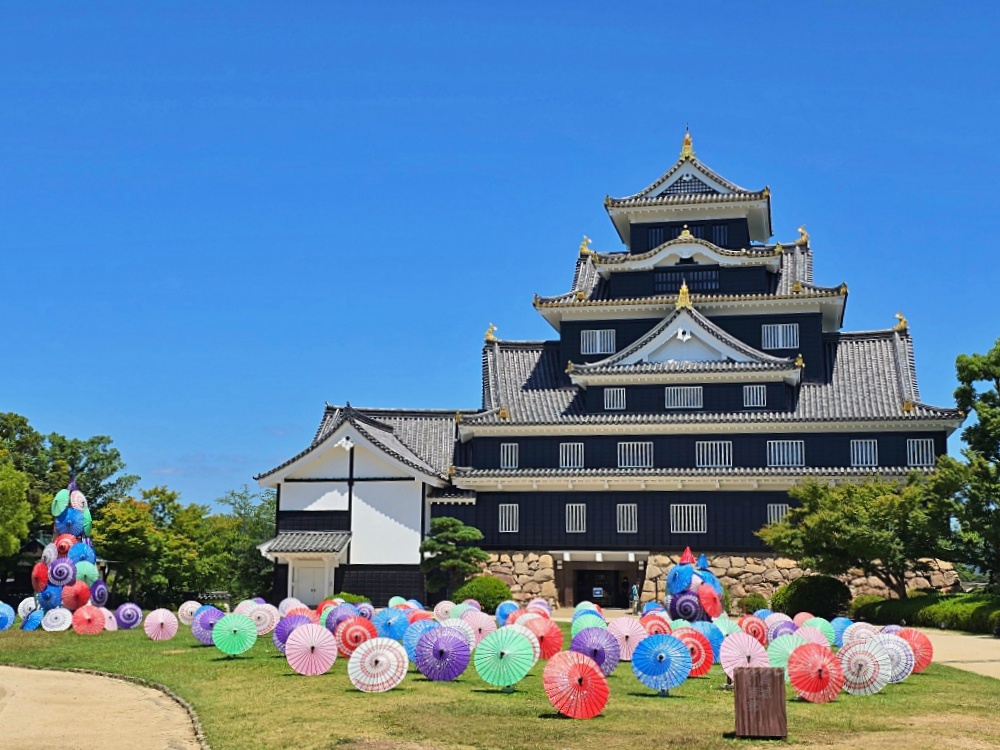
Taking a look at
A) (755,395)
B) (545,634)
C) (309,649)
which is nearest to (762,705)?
(545,634)

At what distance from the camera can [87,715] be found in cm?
1789

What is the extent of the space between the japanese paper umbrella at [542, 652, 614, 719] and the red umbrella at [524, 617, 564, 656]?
5916 mm

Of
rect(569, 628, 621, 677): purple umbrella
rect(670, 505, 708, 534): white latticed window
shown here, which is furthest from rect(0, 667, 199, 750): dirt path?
rect(670, 505, 708, 534): white latticed window

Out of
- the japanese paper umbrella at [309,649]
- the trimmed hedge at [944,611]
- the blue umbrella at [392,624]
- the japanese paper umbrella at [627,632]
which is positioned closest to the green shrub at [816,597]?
the trimmed hedge at [944,611]

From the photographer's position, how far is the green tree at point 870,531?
107 feet

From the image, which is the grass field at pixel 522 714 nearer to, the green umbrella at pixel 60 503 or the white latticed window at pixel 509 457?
the green umbrella at pixel 60 503

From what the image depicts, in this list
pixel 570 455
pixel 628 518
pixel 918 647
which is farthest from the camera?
pixel 570 455

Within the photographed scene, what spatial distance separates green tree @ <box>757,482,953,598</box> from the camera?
32562 millimetres

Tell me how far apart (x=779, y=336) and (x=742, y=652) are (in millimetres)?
28356

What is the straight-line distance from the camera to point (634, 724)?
51.5 feet

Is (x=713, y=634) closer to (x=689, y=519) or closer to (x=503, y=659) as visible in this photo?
(x=503, y=659)

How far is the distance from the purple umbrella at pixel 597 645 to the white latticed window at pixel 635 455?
23081 millimetres

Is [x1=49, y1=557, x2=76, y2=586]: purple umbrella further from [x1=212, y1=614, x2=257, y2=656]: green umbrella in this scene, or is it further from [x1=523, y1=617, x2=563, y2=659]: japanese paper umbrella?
[x1=523, y1=617, x2=563, y2=659]: japanese paper umbrella

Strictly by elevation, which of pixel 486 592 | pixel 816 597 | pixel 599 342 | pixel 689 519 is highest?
pixel 599 342
